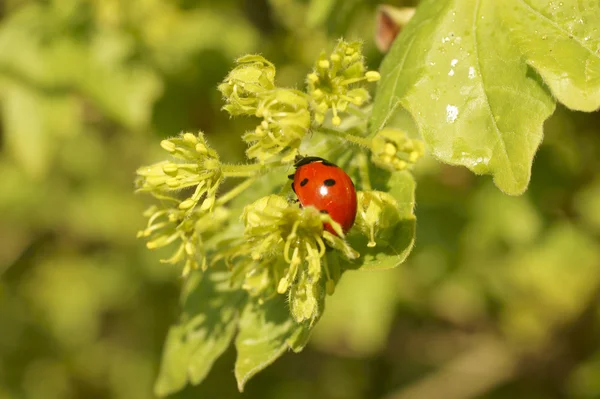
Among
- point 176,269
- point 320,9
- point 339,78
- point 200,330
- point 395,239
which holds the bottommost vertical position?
point 176,269

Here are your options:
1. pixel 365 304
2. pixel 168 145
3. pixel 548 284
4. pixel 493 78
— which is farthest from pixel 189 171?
pixel 548 284

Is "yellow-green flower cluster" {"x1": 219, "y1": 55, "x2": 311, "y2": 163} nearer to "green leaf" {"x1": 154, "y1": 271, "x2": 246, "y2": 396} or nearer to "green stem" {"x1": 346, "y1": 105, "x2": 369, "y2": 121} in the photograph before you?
"green stem" {"x1": 346, "y1": 105, "x2": 369, "y2": 121}

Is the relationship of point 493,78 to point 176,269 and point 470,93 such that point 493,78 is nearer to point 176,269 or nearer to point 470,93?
point 470,93

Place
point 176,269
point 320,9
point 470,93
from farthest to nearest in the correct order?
point 176,269 → point 320,9 → point 470,93

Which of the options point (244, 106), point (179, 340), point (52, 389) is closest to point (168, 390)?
point (179, 340)

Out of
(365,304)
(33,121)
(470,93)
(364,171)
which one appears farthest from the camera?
(365,304)

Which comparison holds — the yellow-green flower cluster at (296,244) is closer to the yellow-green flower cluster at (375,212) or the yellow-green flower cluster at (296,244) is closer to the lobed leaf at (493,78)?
the yellow-green flower cluster at (375,212)
